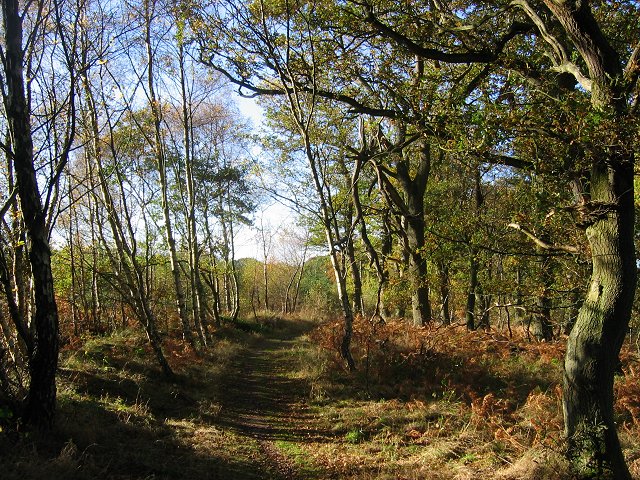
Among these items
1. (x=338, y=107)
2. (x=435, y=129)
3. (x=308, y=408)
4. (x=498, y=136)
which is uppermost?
(x=338, y=107)

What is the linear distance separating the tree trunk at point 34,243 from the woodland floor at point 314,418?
433 millimetres

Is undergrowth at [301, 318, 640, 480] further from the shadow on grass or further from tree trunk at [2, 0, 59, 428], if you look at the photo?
tree trunk at [2, 0, 59, 428]

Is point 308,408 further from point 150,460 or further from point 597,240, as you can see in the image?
point 597,240

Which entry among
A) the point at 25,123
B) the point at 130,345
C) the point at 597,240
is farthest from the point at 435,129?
the point at 130,345

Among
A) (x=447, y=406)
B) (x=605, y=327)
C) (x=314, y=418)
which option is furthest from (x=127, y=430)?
(x=605, y=327)

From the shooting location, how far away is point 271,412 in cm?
838

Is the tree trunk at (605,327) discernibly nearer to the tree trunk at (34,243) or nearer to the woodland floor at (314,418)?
the woodland floor at (314,418)

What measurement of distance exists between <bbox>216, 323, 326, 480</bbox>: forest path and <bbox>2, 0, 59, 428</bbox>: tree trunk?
8.92 feet

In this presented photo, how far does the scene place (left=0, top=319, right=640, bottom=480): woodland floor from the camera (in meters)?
5.10

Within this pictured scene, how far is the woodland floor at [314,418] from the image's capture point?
5102 mm

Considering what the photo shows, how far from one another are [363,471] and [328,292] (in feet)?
139

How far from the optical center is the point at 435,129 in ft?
18.1

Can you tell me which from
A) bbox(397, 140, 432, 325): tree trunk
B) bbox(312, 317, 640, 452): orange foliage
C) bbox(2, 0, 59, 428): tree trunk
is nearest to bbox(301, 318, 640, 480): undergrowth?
bbox(312, 317, 640, 452): orange foliage

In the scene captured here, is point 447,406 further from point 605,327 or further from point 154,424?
point 154,424
